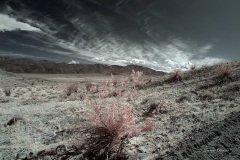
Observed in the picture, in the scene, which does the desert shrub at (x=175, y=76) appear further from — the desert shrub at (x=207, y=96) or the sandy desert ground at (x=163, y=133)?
the desert shrub at (x=207, y=96)

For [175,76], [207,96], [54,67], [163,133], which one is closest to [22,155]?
[163,133]

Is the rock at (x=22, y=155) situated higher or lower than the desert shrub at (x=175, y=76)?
lower

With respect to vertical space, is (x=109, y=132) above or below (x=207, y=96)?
below

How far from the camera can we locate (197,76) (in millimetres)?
12766

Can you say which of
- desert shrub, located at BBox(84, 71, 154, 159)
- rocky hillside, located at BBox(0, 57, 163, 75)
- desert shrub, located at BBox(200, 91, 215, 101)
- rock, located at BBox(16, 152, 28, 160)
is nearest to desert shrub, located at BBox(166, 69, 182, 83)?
desert shrub, located at BBox(200, 91, 215, 101)

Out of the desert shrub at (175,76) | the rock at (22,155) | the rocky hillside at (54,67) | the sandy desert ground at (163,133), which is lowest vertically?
the rock at (22,155)

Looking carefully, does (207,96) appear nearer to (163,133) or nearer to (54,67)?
(163,133)

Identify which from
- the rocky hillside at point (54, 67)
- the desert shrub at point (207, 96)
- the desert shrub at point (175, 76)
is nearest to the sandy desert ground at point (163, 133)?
the desert shrub at point (207, 96)

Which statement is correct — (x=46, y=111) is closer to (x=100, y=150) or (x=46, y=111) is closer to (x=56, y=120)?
(x=56, y=120)

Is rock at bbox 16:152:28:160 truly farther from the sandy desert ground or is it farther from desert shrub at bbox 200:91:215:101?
desert shrub at bbox 200:91:215:101

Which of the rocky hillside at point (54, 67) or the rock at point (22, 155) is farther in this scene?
the rocky hillside at point (54, 67)

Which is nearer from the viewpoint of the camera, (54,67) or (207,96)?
(207,96)

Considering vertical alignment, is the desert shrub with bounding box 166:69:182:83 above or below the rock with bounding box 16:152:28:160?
above

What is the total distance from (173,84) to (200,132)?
769 cm
